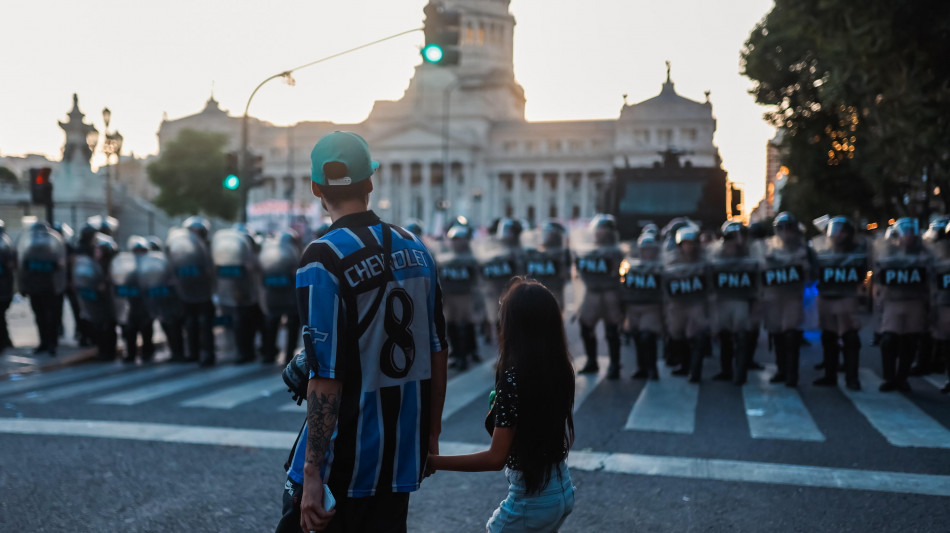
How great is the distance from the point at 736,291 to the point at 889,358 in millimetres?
1691

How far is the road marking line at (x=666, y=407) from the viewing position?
707 cm

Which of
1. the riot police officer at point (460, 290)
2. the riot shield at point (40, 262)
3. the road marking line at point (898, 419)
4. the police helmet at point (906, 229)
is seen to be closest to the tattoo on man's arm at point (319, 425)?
the road marking line at point (898, 419)

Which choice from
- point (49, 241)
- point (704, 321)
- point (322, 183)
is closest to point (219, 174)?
point (49, 241)

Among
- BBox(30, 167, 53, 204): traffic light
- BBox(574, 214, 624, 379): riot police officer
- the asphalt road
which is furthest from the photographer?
BBox(30, 167, 53, 204): traffic light

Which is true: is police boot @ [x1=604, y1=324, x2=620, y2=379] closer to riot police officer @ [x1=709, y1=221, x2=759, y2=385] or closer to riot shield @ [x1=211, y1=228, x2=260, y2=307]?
riot police officer @ [x1=709, y1=221, x2=759, y2=385]

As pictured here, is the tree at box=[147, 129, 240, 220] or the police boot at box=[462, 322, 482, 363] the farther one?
the tree at box=[147, 129, 240, 220]

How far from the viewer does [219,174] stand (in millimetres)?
69938

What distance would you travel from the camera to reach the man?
8.18ft

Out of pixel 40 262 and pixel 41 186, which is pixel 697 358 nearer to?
pixel 40 262

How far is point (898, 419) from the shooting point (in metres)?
7.32

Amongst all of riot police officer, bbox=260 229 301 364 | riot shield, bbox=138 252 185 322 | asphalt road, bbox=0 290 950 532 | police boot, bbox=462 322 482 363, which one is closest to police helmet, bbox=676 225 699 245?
asphalt road, bbox=0 290 950 532

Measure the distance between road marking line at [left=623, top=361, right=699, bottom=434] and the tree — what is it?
211 feet

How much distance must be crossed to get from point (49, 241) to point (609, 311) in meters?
7.73

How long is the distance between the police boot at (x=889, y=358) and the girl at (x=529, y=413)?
7.18 meters
